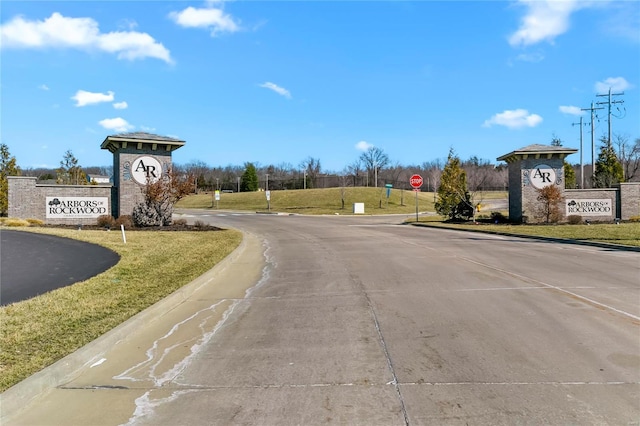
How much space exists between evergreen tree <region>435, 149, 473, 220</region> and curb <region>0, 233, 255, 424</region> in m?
27.3

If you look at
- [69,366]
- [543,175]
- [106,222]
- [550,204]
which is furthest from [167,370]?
[543,175]

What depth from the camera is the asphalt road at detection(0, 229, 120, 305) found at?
9.20 metres

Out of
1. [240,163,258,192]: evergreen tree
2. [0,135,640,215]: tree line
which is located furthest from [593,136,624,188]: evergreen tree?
[240,163,258,192]: evergreen tree

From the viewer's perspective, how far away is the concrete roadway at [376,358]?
13.2 feet

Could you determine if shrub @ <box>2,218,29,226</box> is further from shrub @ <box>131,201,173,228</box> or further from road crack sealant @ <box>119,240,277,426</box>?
road crack sealant @ <box>119,240,277,426</box>

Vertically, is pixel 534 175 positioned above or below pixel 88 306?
above

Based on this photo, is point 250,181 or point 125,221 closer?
point 125,221

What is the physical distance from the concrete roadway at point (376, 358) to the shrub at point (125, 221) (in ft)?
45.9

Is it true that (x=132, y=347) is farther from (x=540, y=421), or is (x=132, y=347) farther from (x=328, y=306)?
(x=540, y=421)

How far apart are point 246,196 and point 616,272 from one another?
73.8 metres

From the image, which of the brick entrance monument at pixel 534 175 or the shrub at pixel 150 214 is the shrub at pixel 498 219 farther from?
the shrub at pixel 150 214

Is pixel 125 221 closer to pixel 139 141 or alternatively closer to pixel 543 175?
pixel 139 141

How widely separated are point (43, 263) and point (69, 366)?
8.04m

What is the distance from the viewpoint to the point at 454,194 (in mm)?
32750
